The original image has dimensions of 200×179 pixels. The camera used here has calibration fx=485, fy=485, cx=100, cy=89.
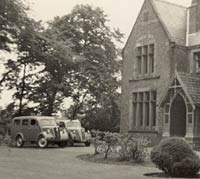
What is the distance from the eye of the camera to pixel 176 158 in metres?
14.6

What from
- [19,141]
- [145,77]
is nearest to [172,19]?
[145,77]

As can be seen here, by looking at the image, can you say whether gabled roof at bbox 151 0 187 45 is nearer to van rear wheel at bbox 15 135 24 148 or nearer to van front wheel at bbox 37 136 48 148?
van front wheel at bbox 37 136 48 148

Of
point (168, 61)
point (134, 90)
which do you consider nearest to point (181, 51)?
point (168, 61)

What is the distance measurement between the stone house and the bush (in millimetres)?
14352

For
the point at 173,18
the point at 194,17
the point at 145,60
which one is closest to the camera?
the point at 194,17

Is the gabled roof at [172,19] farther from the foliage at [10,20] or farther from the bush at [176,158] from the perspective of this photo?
the bush at [176,158]

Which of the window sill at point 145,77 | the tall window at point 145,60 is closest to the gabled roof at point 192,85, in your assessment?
the window sill at point 145,77

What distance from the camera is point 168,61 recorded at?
108ft

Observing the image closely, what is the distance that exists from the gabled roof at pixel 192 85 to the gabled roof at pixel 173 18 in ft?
11.6

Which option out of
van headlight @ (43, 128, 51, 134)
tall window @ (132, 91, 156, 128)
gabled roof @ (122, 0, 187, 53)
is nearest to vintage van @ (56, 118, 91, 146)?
van headlight @ (43, 128, 51, 134)

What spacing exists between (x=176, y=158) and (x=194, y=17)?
70.0ft

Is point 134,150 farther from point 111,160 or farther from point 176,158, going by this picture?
point 176,158

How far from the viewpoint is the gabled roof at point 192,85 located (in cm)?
2916

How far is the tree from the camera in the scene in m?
43.8
